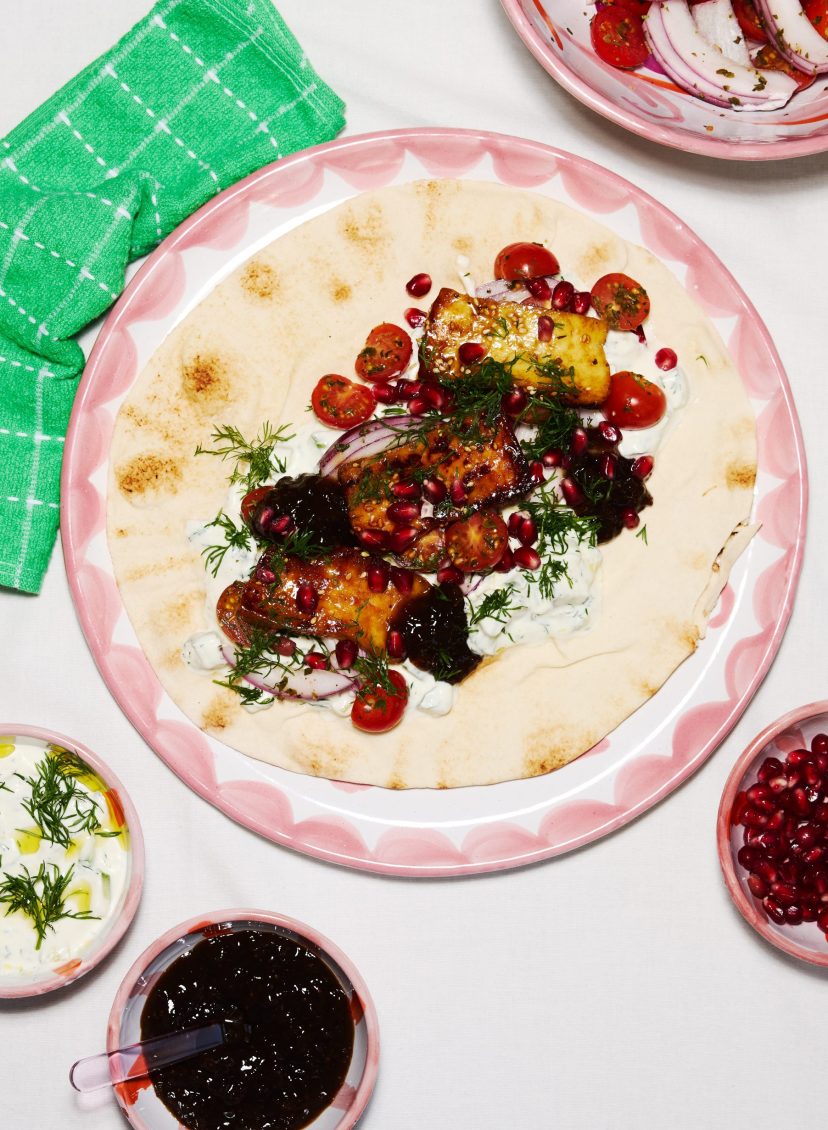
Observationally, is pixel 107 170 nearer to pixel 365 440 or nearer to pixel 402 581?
pixel 365 440

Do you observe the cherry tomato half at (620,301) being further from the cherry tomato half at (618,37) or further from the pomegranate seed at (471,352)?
the cherry tomato half at (618,37)

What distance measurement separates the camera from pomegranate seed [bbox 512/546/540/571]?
12.0 feet

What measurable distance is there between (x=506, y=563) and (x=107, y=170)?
2.18 metres

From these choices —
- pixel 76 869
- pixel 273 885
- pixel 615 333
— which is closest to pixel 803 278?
pixel 615 333

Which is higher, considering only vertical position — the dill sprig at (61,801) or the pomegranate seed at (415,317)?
the pomegranate seed at (415,317)

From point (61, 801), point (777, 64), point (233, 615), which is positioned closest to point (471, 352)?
point (233, 615)

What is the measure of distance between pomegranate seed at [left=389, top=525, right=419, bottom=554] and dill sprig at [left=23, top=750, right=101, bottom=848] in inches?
54.6

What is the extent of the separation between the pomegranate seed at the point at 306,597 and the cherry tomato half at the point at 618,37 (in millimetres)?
2254

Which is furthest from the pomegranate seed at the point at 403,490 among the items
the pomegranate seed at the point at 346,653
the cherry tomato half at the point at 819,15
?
the cherry tomato half at the point at 819,15

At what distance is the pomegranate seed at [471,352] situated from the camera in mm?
3541

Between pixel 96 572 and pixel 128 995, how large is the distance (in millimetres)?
1512

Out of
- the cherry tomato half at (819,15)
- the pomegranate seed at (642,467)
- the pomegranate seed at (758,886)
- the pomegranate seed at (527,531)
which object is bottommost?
the pomegranate seed at (758,886)

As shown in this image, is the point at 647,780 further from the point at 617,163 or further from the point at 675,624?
the point at 617,163

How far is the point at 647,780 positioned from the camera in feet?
12.1
